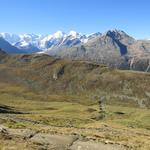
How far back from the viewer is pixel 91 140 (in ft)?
121

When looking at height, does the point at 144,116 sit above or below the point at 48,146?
below

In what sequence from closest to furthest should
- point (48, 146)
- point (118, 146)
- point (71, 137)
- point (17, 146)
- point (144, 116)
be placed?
point (17, 146), point (48, 146), point (118, 146), point (71, 137), point (144, 116)

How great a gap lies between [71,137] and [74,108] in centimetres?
14438

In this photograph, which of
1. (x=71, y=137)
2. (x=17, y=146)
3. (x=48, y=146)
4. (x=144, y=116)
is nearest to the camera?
(x=17, y=146)

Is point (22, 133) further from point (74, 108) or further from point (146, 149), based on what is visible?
point (74, 108)

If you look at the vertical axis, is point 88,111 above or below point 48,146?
below

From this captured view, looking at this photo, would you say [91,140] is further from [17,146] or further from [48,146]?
[17,146]

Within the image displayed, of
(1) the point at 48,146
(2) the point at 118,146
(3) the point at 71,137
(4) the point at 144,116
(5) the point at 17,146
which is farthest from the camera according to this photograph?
(4) the point at 144,116

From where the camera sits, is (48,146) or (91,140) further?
(91,140)

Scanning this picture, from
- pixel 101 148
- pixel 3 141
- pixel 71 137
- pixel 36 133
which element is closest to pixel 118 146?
pixel 101 148

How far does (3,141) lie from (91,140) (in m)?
9.59

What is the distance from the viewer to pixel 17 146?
96.5ft

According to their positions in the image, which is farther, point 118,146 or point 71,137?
point 71,137

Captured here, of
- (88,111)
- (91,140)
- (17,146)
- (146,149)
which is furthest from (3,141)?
(88,111)
